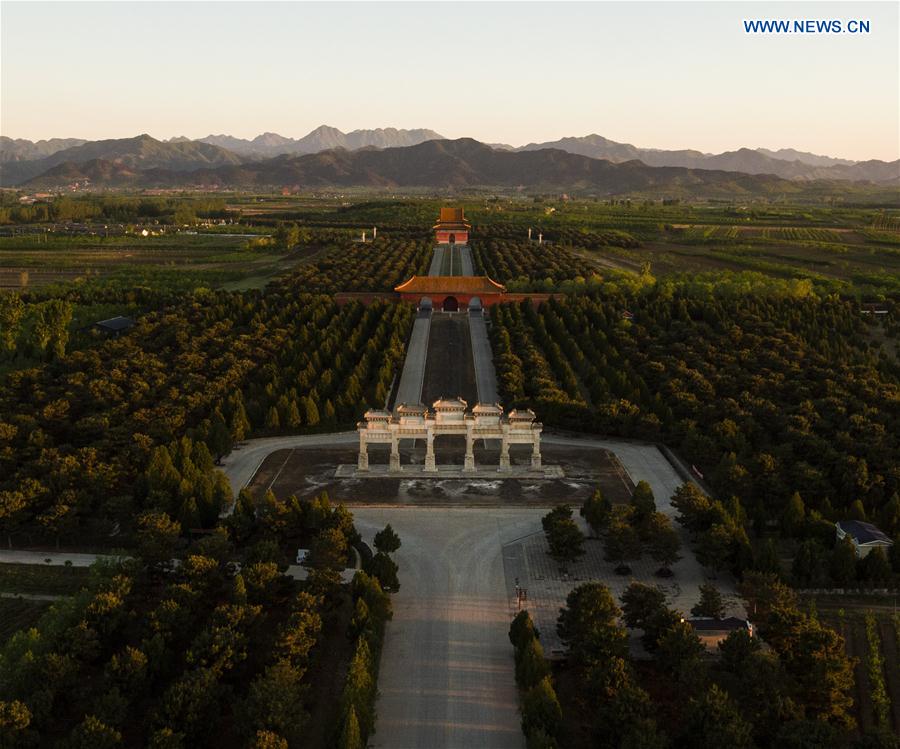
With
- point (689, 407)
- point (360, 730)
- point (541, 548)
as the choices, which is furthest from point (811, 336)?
point (360, 730)

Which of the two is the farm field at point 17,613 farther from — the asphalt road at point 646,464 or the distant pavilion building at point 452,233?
the distant pavilion building at point 452,233

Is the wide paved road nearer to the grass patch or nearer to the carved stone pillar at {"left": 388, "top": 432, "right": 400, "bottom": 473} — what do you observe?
the carved stone pillar at {"left": 388, "top": 432, "right": 400, "bottom": 473}

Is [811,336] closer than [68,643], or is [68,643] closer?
[68,643]

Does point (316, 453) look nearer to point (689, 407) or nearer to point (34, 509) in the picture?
point (34, 509)

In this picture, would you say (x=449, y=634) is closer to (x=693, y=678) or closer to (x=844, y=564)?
(x=693, y=678)

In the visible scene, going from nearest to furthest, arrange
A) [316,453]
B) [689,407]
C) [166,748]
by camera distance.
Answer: [166,748] → [316,453] → [689,407]

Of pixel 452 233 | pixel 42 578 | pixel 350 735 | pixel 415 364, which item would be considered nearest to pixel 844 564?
pixel 350 735
